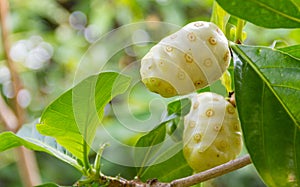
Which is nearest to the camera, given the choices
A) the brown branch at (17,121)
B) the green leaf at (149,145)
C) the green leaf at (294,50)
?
the green leaf at (294,50)

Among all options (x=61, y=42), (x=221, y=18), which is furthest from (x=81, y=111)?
(x=61, y=42)

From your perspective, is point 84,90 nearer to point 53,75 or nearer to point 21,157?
point 21,157

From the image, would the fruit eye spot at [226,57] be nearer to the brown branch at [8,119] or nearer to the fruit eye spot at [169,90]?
the fruit eye spot at [169,90]

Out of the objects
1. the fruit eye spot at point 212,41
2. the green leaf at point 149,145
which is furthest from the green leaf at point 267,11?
the green leaf at point 149,145

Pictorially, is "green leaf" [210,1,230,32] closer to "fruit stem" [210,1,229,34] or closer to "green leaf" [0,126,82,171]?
"fruit stem" [210,1,229,34]

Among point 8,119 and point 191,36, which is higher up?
point 191,36

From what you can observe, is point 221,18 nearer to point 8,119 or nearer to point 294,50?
point 294,50

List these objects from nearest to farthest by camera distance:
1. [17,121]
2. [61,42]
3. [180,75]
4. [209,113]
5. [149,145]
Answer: [180,75] → [209,113] → [149,145] → [17,121] → [61,42]

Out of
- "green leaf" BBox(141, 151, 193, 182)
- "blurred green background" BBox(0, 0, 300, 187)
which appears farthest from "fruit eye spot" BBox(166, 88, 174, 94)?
"blurred green background" BBox(0, 0, 300, 187)
